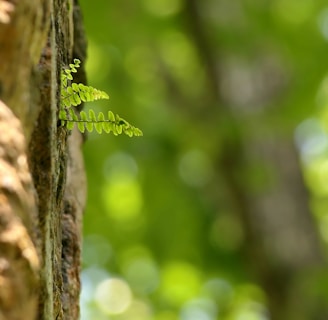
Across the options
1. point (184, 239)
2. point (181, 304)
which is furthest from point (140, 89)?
point (181, 304)

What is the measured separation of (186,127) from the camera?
6.47 metres

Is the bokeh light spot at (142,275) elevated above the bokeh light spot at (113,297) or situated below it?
below

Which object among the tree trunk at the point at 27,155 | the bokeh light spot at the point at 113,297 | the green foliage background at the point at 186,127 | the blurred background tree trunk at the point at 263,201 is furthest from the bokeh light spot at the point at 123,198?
the tree trunk at the point at 27,155

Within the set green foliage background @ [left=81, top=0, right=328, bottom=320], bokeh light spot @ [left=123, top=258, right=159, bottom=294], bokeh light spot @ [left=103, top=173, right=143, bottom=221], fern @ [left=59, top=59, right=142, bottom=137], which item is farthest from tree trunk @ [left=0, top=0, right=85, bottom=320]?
bokeh light spot @ [left=123, top=258, right=159, bottom=294]

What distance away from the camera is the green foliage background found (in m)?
6.45

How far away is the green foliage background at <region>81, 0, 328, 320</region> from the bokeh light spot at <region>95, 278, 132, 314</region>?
157 centimetres

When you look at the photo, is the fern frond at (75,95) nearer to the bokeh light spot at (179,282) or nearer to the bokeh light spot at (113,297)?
the bokeh light spot at (179,282)

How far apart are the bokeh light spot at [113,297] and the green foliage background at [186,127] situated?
5.15 feet

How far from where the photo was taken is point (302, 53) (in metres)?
6.50

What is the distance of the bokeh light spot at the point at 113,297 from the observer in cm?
1030

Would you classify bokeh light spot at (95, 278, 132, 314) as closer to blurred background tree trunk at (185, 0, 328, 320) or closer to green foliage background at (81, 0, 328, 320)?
green foliage background at (81, 0, 328, 320)

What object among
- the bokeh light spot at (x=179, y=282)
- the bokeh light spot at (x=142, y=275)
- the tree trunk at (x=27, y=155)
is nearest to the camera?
the tree trunk at (x=27, y=155)

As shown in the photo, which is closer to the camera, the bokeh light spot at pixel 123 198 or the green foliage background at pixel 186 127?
the green foliage background at pixel 186 127

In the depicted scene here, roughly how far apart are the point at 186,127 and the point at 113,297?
4.58 m
